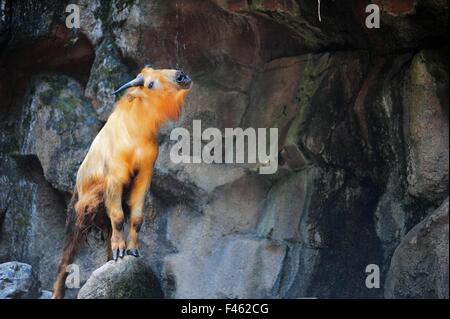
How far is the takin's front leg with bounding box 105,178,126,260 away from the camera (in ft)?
26.7

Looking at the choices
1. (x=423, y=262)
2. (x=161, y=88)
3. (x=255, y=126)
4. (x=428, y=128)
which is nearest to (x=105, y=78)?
(x=161, y=88)

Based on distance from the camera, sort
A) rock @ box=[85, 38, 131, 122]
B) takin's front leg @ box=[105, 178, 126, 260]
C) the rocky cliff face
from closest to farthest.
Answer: the rocky cliff face → takin's front leg @ box=[105, 178, 126, 260] → rock @ box=[85, 38, 131, 122]

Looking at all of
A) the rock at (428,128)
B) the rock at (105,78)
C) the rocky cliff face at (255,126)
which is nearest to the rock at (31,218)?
the rocky cliff face at (255,126)

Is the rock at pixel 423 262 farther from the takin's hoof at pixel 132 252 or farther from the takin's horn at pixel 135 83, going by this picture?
the takin's horn at pixel 135 83

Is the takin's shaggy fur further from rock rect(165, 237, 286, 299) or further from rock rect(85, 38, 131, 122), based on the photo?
rock rect(165, 237, 286, 299)

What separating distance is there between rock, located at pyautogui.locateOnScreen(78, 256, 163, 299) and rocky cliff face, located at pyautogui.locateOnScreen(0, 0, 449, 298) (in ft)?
1.40

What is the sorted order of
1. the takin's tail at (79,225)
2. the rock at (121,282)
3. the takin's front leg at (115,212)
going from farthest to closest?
the takin's tail at (79,225), the takin's front leg at (115,212), the rock at (121,282)

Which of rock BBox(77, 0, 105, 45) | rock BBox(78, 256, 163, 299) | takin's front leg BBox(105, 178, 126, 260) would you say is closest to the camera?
rock BBox(78, 256, 163, 299)

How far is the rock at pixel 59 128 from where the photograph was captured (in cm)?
895

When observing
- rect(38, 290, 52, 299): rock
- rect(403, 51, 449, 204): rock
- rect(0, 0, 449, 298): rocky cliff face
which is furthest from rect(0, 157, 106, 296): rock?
rect(403, 51, 449, 204): rock

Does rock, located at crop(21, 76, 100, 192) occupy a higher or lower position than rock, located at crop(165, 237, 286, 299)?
higher

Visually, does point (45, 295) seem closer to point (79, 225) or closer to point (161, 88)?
point (79, 225)

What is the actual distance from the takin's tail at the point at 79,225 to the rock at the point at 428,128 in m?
2.43

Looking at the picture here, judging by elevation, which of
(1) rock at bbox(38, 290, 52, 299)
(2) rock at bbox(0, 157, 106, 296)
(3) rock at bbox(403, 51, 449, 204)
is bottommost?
(1) rock at bbox(38, 290, 52, 299)
